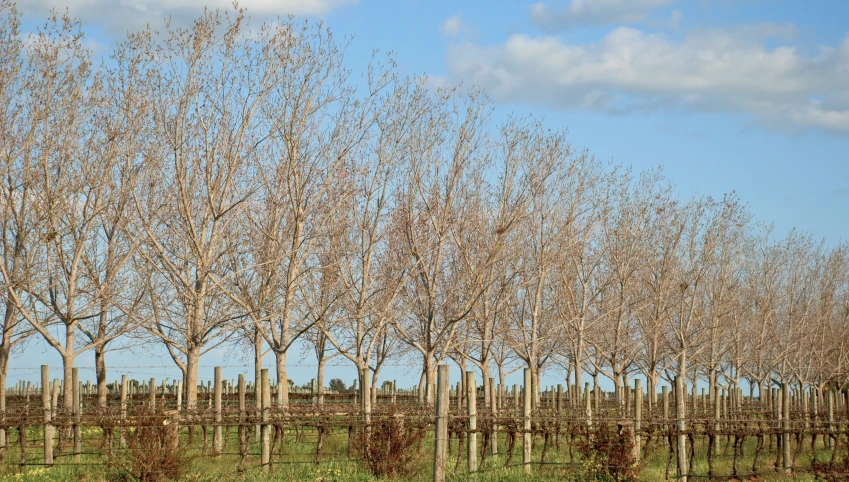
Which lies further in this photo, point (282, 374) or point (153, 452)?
point (282, 374)

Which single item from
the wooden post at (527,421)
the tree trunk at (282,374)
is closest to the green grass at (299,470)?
the wooden post at (527,421)

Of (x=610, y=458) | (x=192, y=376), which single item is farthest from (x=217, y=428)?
(x=610, y=458)

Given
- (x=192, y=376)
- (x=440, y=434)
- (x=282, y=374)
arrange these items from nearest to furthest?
(x=440, y=434) → (x=192, y=376) → (x=282, y=374)

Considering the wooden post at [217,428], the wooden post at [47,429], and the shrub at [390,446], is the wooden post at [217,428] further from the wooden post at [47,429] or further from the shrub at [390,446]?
the shrub at [390,446]

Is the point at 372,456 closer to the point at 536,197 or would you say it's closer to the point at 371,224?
the point at 371,224

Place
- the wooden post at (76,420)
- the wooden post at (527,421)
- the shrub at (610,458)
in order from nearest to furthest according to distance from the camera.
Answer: the shrub at (610,458) < the wooden post at (76,420) < the wooden post at (527,421)

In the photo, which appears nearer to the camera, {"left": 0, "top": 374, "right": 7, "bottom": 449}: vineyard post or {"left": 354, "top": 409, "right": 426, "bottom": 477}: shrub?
{"left": 354, "top": 409, "right": 426, "bottom": 477}: shrub

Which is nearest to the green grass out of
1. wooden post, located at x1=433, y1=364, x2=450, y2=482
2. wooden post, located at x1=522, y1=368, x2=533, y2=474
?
wooden post, located at x1=522, y1=368, x2=533, y2=474

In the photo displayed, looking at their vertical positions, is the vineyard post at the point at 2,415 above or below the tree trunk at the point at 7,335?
below

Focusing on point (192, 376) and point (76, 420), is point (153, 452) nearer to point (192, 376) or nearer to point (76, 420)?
point (76, 420)

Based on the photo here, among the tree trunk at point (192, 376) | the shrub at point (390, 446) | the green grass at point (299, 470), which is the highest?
the tree trunk at point (192, 376)

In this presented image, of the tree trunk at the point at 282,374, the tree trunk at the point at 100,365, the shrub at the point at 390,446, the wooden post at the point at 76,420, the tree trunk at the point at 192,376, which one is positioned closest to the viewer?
the shrub at the point at 390,446

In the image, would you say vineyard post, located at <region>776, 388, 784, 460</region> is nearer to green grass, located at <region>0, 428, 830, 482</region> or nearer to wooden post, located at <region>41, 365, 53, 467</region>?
green grass, located at <region>0, 428, 830, 482</region>

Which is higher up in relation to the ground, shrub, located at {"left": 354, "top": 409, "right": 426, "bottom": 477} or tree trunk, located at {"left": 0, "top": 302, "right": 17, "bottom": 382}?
tree trunk, located at {"left": 0, "top": 302, "right": 17, "bottom": 382}
